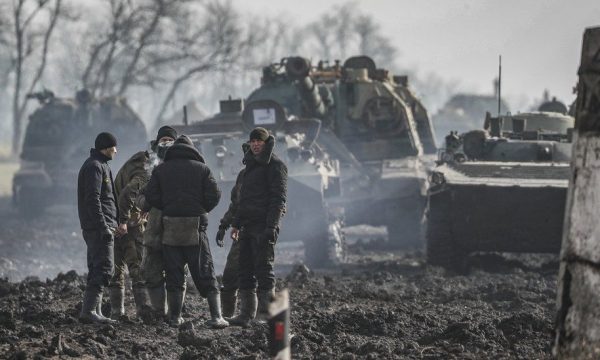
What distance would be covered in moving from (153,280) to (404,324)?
1991 millimetres

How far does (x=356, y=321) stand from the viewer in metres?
9.84

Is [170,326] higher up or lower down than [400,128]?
lower down

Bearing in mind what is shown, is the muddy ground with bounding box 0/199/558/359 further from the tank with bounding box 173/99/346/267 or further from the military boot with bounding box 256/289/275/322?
the tank with bounding box 173/99/346/267

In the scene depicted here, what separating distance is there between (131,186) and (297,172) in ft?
21.1

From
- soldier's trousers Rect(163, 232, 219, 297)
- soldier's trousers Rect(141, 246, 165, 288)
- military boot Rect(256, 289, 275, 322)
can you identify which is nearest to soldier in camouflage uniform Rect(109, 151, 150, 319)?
soldier's trousers Rect(141, 246, 165, 288)

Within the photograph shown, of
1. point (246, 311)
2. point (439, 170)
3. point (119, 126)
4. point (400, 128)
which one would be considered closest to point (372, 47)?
point (119, 126)

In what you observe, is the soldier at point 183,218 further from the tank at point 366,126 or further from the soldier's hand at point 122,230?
the tank at point 366,126

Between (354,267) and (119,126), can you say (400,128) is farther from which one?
(119,126)

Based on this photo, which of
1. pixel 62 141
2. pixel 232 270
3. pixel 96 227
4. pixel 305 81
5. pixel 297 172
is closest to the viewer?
pixel 96 227

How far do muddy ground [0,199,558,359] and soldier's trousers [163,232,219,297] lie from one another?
30cm

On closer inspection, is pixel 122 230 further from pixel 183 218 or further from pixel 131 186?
pixel 183 218

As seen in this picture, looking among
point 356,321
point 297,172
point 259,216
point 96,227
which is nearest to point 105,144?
point 96,227

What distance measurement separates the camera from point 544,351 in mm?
8570

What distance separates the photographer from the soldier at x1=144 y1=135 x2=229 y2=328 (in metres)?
9.70
